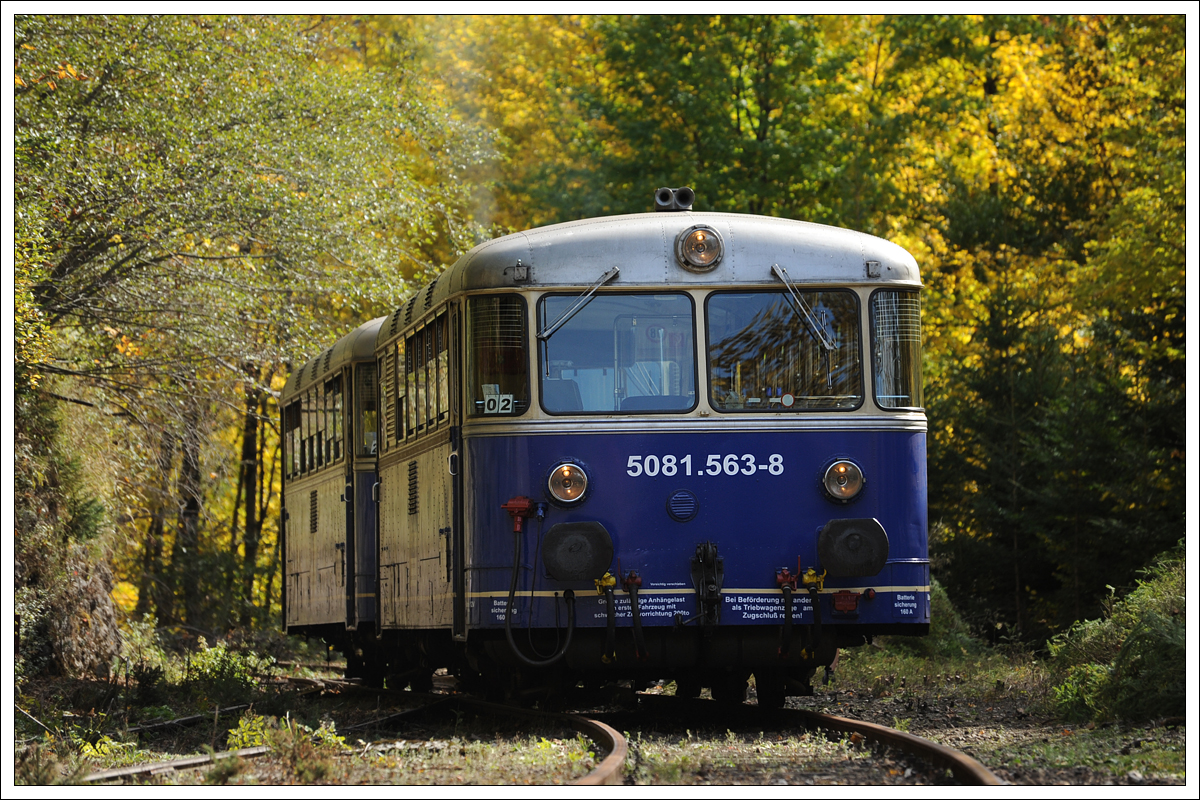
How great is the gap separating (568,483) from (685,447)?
2.50ft

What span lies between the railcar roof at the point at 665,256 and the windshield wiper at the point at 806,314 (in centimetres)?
5

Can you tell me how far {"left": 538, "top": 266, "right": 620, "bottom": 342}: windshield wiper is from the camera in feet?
31.4

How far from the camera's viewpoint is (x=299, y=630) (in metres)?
17.4

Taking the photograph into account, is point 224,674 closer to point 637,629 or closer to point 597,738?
point 637,629

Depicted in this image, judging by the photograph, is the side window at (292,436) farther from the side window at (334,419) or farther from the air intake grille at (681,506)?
the air intake grille at (681,506)

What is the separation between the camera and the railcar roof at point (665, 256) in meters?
9.67

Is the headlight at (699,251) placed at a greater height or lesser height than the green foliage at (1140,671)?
greater

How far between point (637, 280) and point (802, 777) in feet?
11.4

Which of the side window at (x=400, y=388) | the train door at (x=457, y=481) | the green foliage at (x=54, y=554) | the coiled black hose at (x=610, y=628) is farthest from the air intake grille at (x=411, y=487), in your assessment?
the green foliage at (x=54, y=554)

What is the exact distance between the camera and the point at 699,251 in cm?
975

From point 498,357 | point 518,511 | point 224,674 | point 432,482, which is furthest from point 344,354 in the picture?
point 518,511

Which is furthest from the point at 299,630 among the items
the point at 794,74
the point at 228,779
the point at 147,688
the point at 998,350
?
the point at 794,74

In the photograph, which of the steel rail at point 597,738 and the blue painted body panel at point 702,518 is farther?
the blue painted body panel at point 702,518

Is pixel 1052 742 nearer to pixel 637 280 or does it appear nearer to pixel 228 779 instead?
pixel 637 280
